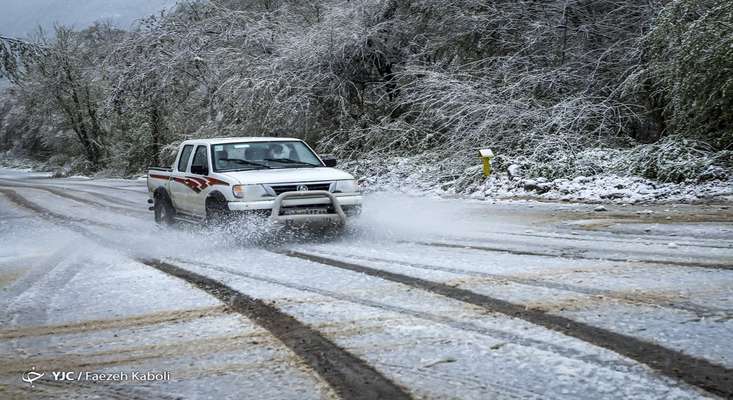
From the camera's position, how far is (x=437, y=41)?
798 inches

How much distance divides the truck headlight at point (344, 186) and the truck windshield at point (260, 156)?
983 millimetres

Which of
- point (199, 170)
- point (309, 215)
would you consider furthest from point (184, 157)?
point (309, 215)

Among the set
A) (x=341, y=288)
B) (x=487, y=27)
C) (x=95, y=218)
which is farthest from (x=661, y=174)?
(x=95, y=218)

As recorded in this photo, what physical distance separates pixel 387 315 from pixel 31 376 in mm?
2304

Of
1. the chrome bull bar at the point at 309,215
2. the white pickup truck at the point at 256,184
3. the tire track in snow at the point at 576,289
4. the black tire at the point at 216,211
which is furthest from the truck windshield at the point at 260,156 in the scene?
the tire track in snow at the point at 576,289

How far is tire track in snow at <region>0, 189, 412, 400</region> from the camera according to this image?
11.2 ft

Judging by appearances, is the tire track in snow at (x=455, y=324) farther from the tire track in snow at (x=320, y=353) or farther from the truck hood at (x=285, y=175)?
the truck hood at (x=285, y=175)

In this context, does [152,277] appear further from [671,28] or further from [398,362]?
[671,28]

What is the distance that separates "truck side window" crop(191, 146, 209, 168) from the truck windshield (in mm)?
249

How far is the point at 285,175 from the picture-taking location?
30.4 feet

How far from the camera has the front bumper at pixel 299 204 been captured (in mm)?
8711

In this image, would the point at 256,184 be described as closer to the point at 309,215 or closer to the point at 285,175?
the point at 285,175

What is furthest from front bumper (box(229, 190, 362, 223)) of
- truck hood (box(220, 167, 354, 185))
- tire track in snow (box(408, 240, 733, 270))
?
tire track in snow (box(408, 240, 733, 270))

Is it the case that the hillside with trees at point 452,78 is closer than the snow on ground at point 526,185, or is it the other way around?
the snow on ground at point 526,185
